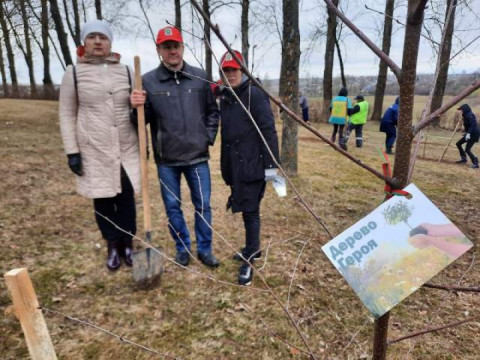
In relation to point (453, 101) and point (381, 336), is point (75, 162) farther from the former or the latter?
point (453, 101)

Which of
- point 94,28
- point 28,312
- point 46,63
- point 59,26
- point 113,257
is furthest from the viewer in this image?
point 46,63

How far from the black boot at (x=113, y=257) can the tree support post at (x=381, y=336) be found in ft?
8.08

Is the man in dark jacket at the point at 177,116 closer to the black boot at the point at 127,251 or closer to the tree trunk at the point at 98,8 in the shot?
the black boot at the point at 127,251

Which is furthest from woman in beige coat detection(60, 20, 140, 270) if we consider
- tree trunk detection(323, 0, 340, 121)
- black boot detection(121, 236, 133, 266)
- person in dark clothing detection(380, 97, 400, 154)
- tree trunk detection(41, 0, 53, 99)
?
tree trunk detection(323, 0, 340, 121)

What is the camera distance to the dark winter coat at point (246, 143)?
8.26ft

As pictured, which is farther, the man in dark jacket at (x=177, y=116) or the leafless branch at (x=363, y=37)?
the man in dark jacket at (x=177, y=116)

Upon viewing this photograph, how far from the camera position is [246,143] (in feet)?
8.51

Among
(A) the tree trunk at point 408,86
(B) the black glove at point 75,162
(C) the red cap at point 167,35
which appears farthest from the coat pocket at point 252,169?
(A) the tree trunk at point 408,86

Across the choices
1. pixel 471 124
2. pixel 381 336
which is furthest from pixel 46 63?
pixel 381 336

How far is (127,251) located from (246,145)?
148 centimetres

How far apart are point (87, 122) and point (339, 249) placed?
2.22m

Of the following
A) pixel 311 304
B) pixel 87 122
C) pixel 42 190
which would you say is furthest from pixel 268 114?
pixel 42 190

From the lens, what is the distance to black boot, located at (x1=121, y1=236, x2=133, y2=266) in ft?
9.74

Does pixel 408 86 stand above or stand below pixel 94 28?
below
